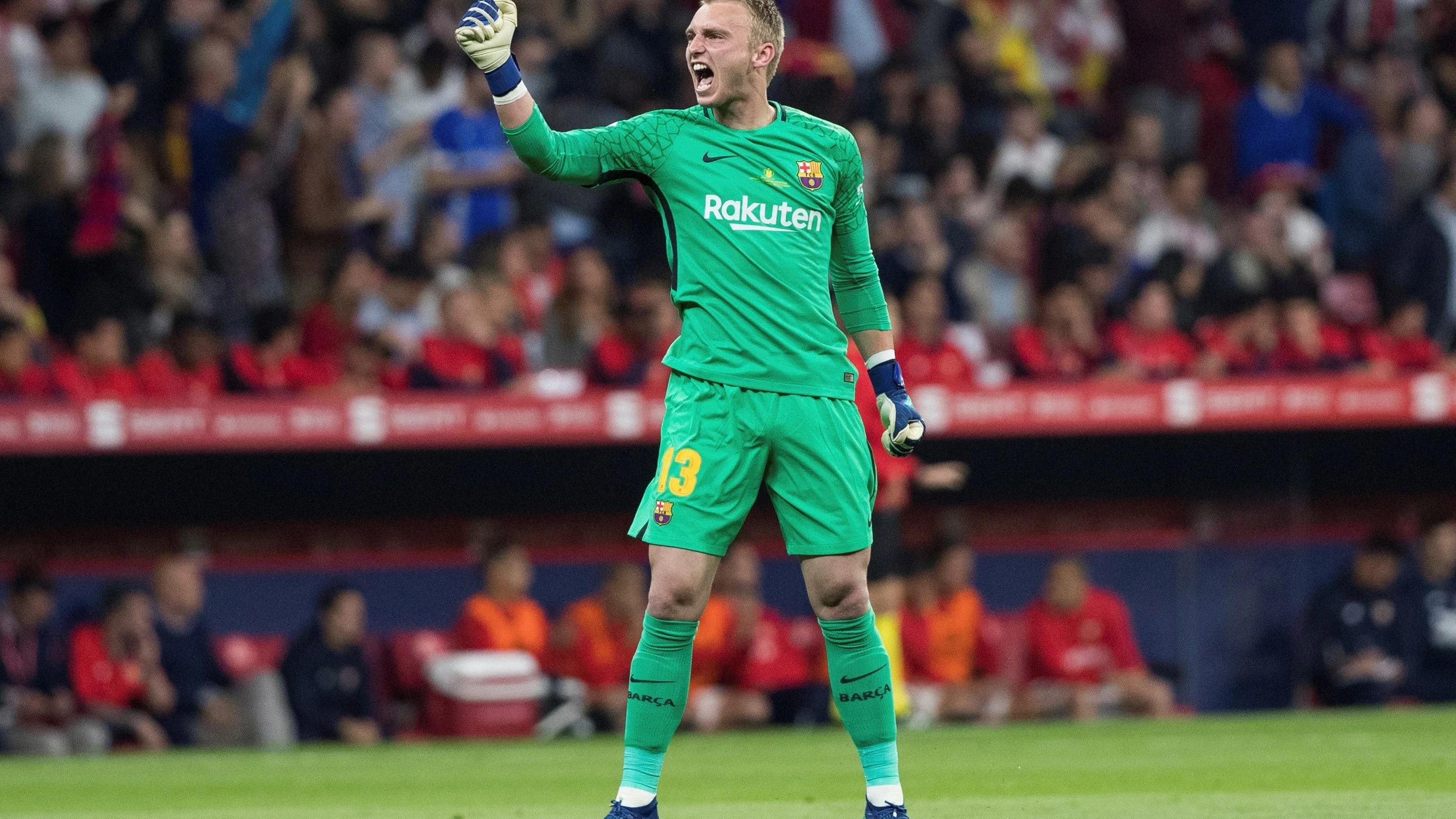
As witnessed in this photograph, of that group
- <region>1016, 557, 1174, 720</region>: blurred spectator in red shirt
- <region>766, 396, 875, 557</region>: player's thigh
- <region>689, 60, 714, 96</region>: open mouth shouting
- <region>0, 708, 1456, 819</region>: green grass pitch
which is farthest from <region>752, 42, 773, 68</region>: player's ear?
<region>1016, 557, 1174, 720</region>: blurred spectator in red shirt

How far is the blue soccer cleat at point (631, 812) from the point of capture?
4938 millimetres

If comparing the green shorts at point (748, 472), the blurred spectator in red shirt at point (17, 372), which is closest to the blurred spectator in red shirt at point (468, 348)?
the blurred spectator in red shirt at point (17, 372)

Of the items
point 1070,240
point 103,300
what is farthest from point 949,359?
point 103,300

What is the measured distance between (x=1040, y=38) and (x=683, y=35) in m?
3.39

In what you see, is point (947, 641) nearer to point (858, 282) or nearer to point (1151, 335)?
point (1151, 335)

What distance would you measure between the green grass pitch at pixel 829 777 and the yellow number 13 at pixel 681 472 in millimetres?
1397

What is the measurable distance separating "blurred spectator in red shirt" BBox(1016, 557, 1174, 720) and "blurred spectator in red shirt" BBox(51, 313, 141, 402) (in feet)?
17.6

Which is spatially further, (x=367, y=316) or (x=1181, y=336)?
(x=1181, y=336)

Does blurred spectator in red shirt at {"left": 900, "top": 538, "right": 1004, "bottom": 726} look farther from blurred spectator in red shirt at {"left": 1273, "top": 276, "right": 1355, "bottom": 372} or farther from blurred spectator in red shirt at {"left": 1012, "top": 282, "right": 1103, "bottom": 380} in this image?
blurred spectator in red shirt at {"left": 1273, "top": 276, "right": 1355, "bottom": 372}

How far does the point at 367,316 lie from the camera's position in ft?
39.1

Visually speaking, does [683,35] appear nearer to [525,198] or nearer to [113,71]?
[525,198]

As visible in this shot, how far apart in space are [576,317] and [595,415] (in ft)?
3.32

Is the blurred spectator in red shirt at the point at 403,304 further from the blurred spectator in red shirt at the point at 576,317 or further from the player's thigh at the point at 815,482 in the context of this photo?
the player's thigh at the point at 815,482

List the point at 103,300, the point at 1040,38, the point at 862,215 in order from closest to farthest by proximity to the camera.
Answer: the point at 862,215
the point at 103,300
the point at 1040,38
